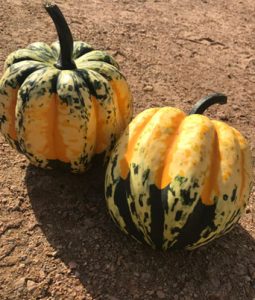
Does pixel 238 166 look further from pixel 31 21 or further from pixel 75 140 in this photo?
pixel 31 21

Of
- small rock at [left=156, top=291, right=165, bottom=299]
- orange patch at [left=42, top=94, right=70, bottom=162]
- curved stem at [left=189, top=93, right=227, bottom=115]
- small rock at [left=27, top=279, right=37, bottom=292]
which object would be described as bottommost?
small rock at [left=27, top=279, right=37, bottom=292]

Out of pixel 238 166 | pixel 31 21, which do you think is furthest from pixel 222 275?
pixel 31 21

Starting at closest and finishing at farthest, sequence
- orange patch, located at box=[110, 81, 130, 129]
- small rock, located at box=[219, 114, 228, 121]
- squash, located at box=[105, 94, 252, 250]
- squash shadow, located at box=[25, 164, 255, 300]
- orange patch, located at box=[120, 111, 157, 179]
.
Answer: squash, located at box=[105, 94, 252, 250] → orange patch, located at box=[120, 111, 157, 179] → squash shadow, located at box=[25, 164, 255, 300] → orange patch, located at box=[110, 81, 130, 129] → small rock, located at box=[219, 114, 228, 121]

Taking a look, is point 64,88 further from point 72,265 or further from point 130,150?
point 72,265

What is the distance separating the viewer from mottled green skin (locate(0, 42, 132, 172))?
2.78 meters

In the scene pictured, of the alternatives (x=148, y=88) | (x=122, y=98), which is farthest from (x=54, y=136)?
(x=148, y=88)

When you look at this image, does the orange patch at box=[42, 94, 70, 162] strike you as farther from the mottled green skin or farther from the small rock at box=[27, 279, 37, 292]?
the small rock at box=[27, 279, 37, 292]

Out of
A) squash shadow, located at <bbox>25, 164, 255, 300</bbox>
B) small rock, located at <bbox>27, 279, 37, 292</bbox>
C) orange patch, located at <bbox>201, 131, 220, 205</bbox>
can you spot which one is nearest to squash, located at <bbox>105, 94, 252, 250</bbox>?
orange patch, located at <bbox>201, 131, 220, 205</bbox>

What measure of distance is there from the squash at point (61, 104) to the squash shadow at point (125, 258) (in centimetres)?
29

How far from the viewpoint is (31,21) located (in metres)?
5.30

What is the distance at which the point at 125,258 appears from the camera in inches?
112

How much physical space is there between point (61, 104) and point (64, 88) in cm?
9

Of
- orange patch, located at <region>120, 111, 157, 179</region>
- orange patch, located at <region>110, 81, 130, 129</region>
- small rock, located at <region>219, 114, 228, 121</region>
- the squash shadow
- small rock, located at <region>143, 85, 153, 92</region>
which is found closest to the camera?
orange patch, located at <region>120, 111, 157, 179</region>

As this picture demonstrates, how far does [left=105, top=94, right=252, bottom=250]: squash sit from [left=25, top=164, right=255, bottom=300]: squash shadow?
7.9 inches
